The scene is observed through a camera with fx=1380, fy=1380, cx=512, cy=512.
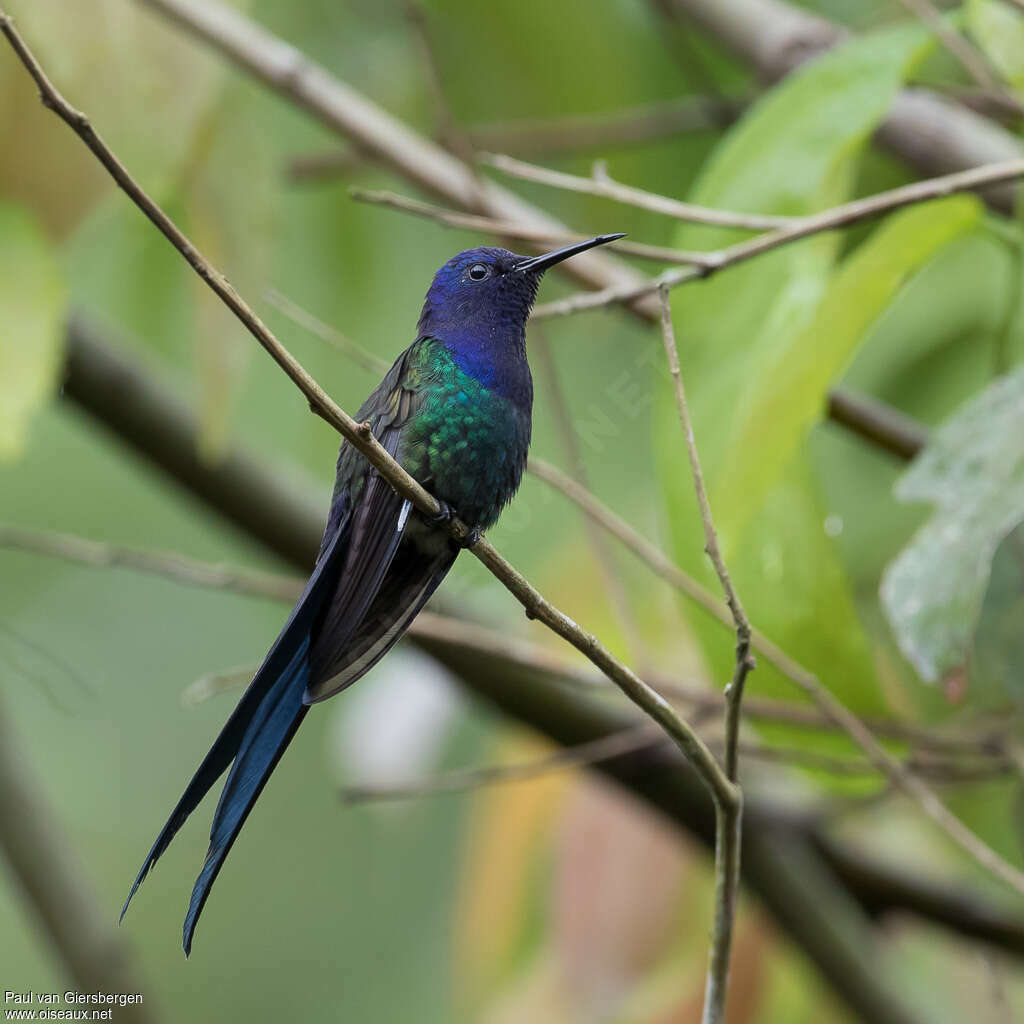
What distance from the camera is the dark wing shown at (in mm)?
1290

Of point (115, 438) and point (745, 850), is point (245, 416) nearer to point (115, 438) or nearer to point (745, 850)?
point (115, 438)

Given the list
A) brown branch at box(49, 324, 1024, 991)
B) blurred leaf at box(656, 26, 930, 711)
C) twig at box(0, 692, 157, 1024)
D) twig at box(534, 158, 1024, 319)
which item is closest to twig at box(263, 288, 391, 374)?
twig at box(534, 158, 1024, 319)

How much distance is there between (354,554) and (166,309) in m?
1.82

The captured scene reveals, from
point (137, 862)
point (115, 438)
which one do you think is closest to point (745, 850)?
point (115, 438)

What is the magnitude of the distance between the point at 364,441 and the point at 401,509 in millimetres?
261

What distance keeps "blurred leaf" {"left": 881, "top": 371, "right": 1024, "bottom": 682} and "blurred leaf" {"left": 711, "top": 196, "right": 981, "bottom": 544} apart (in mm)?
185

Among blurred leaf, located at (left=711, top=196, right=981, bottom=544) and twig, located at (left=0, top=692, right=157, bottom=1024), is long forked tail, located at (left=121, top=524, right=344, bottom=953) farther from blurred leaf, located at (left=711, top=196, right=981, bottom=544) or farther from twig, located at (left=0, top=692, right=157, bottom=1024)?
twig, located at (left=0, top=692, right=157, bottom=1024)

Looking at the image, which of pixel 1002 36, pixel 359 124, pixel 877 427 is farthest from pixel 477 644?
pixel 1002 36

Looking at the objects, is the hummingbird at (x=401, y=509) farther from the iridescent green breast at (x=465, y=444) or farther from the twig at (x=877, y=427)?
the twig at (x=877, y=427)

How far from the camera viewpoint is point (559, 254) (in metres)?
1.53

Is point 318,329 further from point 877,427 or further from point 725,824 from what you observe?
point 877,427

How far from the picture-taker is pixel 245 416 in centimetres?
318

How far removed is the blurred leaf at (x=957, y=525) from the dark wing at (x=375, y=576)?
1.92 ft

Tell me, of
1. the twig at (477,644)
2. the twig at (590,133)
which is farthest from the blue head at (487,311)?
the twig at (590,133)
